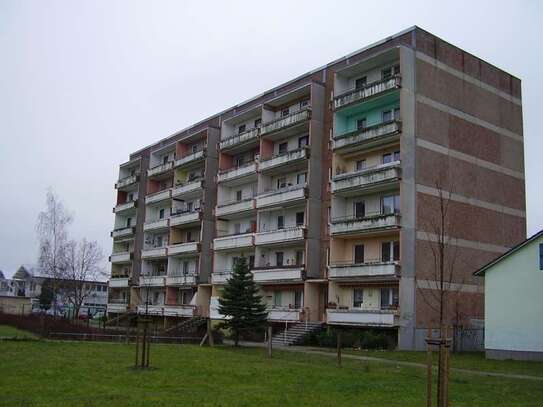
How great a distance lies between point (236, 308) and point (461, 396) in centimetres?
2115

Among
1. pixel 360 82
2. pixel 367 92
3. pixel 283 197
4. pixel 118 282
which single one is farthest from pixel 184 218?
pixel 367 92

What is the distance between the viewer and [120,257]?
72.6 meters

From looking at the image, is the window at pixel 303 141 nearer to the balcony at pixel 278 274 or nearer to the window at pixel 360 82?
the window at pixel 360 82

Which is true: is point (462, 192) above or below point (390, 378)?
above

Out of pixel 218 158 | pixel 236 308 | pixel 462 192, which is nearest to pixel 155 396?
pixel 236 308

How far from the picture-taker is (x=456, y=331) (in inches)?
1501

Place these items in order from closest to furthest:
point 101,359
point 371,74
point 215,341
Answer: point 101,359
point 215,341
point 371,74

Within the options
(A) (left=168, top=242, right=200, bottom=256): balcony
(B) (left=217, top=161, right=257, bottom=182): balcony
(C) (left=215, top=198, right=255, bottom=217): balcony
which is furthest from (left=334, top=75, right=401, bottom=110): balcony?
(A) (left=168, top=242, right=200, bottom=256): balcony

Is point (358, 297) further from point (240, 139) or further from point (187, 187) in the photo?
point (187, 187)

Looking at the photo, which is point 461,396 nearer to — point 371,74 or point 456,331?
point 456,331

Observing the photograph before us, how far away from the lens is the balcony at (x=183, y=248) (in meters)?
57.0

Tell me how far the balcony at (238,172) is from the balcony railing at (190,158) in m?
4.27

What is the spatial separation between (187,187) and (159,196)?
22.1 feet

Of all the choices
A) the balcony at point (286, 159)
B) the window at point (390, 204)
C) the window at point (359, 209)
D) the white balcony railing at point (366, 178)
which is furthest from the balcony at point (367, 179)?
the balcony at point (286, 159)
